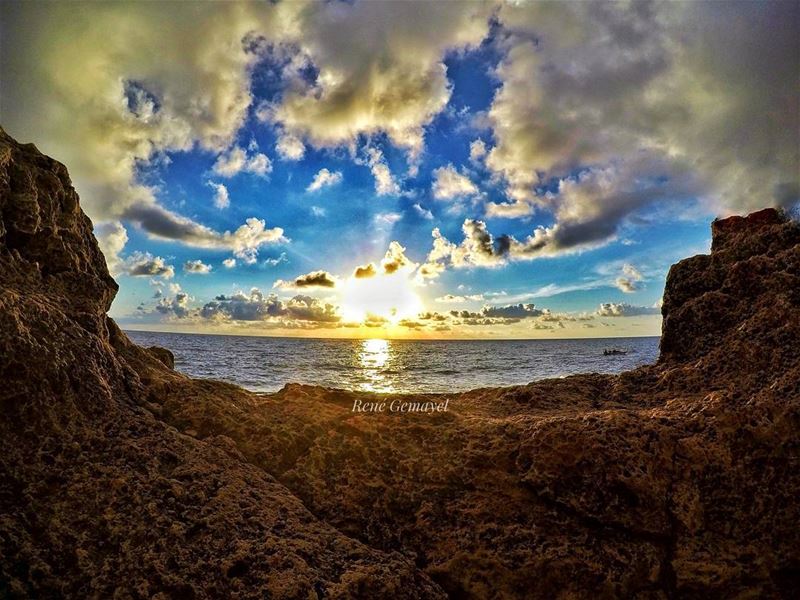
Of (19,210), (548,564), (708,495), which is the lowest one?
(548,564)

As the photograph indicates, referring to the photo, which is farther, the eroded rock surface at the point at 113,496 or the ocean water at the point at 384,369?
the ocean water at the point at 384,369

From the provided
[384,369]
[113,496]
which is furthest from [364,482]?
[384,369]

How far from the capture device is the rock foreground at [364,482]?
3588mm

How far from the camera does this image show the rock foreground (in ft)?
11.8

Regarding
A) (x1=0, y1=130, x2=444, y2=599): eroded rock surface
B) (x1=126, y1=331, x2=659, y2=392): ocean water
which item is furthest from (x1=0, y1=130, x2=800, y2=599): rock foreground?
(x1=126, y1=331, x2=659, y2=392): ocean water

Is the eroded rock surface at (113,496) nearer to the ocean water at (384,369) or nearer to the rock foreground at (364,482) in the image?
the rock foreground at (364,482)

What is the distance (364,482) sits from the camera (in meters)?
4.86

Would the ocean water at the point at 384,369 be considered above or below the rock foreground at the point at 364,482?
below

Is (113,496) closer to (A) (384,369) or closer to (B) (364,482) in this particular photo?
(B) (364,482)

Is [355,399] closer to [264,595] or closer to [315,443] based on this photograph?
[315,443]

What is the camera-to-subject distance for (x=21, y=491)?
147 inches

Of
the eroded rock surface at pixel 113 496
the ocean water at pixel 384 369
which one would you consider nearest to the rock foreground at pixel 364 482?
the eroded rock surface at pixel 113 496

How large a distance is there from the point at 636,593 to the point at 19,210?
8.48 m

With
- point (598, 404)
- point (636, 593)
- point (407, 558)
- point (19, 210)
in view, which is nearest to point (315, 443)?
point (407, 558)
